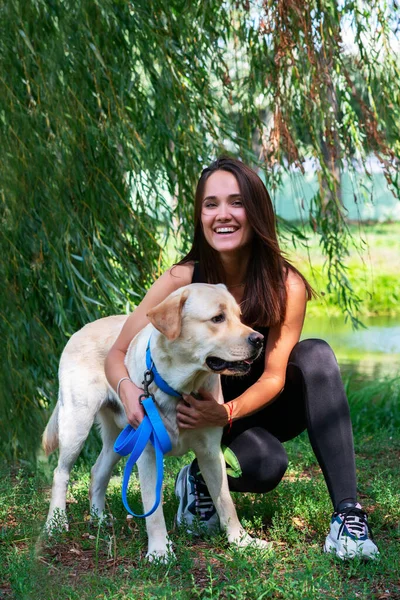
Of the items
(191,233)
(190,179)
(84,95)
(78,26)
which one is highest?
(78,26)

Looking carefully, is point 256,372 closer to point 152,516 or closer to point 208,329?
point 208,329

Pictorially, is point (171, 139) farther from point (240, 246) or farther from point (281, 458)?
point (281, 458)

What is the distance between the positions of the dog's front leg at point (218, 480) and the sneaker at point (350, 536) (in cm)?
27

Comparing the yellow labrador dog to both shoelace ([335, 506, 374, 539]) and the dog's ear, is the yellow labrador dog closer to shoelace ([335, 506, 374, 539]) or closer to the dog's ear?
the dog's ear

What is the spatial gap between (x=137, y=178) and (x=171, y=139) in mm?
264

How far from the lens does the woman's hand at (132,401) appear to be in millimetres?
3129

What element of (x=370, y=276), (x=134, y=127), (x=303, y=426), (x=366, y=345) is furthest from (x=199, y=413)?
(x=370, y=276)

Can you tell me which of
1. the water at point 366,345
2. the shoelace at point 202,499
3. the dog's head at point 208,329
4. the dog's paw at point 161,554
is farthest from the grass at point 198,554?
the water at point 366,345

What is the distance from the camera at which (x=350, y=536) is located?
2.98 m

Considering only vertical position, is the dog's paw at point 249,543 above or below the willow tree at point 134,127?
below

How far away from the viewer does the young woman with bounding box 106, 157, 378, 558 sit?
3166 millimetres

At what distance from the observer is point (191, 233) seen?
468cm

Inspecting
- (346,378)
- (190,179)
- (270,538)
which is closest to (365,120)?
(190,179)

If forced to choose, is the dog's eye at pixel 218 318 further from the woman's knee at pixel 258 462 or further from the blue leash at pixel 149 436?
the woman's knee at pixel 258 462
